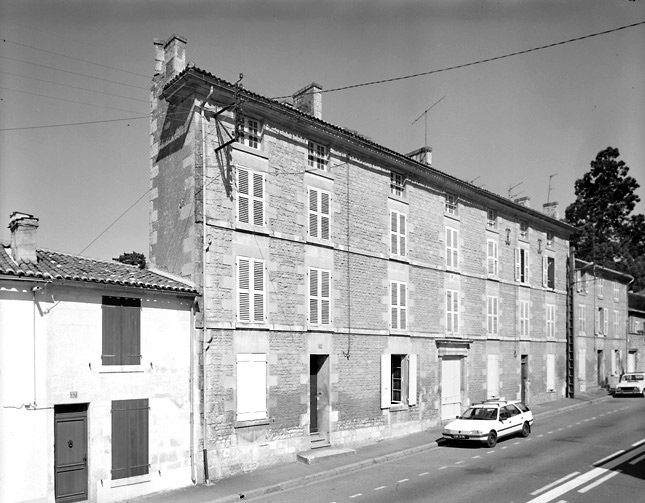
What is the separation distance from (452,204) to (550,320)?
1209 centimetres

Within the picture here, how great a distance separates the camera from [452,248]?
2555 cm

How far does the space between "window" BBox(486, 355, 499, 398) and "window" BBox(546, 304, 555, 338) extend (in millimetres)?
6660

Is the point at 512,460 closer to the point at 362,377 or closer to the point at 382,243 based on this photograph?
the point at 362,377

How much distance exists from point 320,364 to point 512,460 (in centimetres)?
666

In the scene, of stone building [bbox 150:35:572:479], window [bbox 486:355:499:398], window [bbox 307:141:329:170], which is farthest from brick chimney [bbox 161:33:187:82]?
window [bbox 486:355:499:398]

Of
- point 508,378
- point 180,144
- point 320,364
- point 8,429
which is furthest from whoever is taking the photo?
point 508,378

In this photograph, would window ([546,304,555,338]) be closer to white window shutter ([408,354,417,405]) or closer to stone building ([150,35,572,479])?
stone building ([150,35,572,479])

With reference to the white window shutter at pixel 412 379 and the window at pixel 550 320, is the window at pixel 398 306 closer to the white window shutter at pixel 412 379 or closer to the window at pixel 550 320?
the white window shutter at pixel 412 379

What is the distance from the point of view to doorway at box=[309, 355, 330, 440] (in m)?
18.9

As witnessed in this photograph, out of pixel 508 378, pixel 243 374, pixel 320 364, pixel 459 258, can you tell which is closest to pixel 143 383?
pixel 243 374

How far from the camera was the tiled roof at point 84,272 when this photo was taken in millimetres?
12514

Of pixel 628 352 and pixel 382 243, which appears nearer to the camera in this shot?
pixel 382 243

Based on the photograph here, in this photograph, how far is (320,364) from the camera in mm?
19219

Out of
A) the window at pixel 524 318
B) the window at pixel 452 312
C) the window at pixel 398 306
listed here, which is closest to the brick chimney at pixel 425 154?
the window at pixel 452 312
